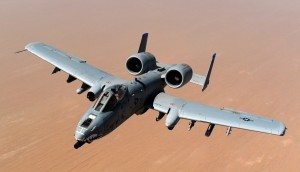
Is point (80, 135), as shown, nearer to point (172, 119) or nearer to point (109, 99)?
point (109, 99)

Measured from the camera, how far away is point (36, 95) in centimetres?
3469

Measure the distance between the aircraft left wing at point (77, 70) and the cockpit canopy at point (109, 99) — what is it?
197 centimetres

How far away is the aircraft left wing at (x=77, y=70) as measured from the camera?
2592 cm

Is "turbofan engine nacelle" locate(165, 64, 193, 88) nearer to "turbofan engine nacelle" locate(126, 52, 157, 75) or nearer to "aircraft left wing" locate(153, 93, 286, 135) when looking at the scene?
"aircraft left wing" locate(153, 93, 286, 135)

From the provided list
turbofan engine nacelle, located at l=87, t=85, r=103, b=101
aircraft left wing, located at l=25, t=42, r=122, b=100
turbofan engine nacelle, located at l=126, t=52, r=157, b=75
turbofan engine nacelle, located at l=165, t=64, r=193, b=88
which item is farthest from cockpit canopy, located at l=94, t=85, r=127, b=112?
turbofan engine nacelle, located at l=126, t=52, r=157, b=75

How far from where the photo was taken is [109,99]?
22.1 meters

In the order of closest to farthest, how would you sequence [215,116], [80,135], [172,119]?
[80,135]
[172,119]
[215,116]

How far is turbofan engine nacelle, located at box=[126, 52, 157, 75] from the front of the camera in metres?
27.2

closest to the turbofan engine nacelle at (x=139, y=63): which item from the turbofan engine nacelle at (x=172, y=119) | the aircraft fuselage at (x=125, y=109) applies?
the aircraft fuselage at (x=125, y=109)

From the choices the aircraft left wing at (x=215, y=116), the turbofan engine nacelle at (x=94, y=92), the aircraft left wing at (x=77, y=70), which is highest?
the aircraft left wing at (x=215, y=116)

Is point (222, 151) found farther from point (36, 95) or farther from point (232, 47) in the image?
point (232, 47)

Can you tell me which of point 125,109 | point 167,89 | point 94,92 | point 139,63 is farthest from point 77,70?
point 167,89

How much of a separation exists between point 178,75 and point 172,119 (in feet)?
12.2

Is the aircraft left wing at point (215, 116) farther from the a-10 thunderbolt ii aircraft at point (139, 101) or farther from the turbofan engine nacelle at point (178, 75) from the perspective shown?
the turbofan engine nacelle at point (178, 75)
